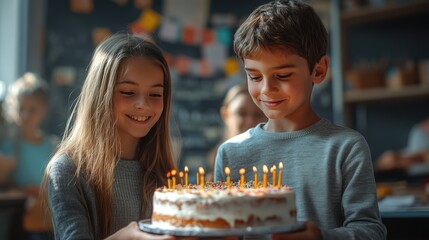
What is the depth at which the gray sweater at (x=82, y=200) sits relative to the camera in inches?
60.6

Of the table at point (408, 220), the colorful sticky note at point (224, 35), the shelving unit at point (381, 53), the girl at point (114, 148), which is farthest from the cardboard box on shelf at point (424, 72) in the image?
the girl at point (114, 148)

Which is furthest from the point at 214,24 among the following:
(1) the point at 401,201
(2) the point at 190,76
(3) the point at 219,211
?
(3) the point at 219,211

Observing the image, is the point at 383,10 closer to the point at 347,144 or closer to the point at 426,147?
the point at 426,147

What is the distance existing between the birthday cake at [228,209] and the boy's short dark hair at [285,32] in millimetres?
424

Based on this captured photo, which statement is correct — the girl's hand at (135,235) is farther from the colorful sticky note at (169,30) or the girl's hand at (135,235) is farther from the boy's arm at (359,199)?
the colorful sticky note at (169,30)

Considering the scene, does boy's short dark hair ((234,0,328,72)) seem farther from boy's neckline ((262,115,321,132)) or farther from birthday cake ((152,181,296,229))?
birthday cake ((152,181,296,229))

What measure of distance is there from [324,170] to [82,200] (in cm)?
70

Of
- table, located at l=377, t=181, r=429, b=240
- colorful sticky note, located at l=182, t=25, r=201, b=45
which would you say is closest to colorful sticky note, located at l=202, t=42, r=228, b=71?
colorful sticky note, located at l=182, t=25, r=201, b=45

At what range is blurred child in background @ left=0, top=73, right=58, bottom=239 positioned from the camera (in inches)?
152

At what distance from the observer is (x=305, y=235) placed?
4.25 feet

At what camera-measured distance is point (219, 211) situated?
4.57ft

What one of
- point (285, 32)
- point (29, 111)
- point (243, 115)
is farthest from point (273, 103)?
point (29, 111)

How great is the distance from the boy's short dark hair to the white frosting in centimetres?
42

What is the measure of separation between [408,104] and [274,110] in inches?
148
